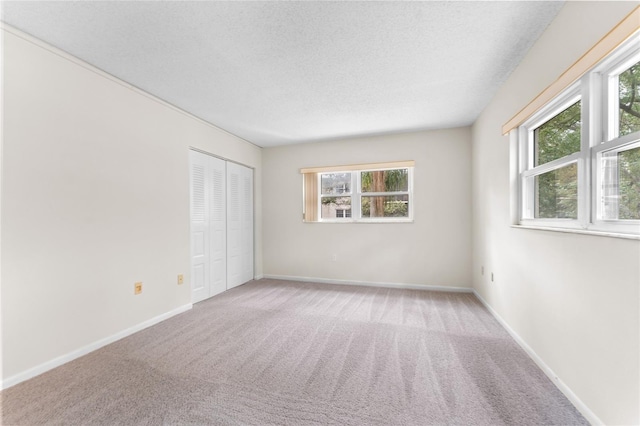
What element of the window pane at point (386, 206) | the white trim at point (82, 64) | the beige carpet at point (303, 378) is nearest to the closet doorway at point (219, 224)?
the white trim at point (82, 64)

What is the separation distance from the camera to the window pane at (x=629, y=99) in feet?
4.24

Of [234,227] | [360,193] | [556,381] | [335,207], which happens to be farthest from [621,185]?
[234,227]

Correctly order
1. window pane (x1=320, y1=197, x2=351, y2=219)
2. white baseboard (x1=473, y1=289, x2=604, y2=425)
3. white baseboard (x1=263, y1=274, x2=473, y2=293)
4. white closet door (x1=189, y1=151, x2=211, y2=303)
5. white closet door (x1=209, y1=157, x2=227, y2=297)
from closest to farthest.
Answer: white baseboard (x1=473, y1=289, x2=604, y2=425)
white closet door (x1=189, y1=151, x2=211, y2=303)
white closet door (x1=209, y1=157, x2=227, y2=297)
white baseboard (x1=263, y1=274, x2=473, y2=293)
window pane (x1=320, y1=197, x2=351, y2=219)

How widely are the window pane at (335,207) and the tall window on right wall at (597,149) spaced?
2.84 metres

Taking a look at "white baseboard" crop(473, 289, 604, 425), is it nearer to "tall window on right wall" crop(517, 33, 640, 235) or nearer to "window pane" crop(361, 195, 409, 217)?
"tall window on right wall" crop(517, 33, 640, 235)

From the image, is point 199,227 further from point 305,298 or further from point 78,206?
point 305,298

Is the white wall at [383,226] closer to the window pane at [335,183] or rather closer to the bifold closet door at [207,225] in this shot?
the window pane at [335,183]

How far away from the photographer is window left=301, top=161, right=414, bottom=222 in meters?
4.30

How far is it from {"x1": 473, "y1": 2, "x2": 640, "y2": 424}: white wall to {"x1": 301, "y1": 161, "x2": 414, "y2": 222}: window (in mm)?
1593

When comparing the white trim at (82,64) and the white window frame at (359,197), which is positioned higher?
the white trim at (82,64)

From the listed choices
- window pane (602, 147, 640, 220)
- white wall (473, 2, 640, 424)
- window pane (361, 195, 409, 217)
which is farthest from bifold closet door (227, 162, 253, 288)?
window pane (602, 147, 640, 220)

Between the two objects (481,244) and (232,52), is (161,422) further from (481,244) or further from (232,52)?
(481,244)

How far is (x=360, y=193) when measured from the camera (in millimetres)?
4520

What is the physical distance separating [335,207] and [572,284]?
3391mm
